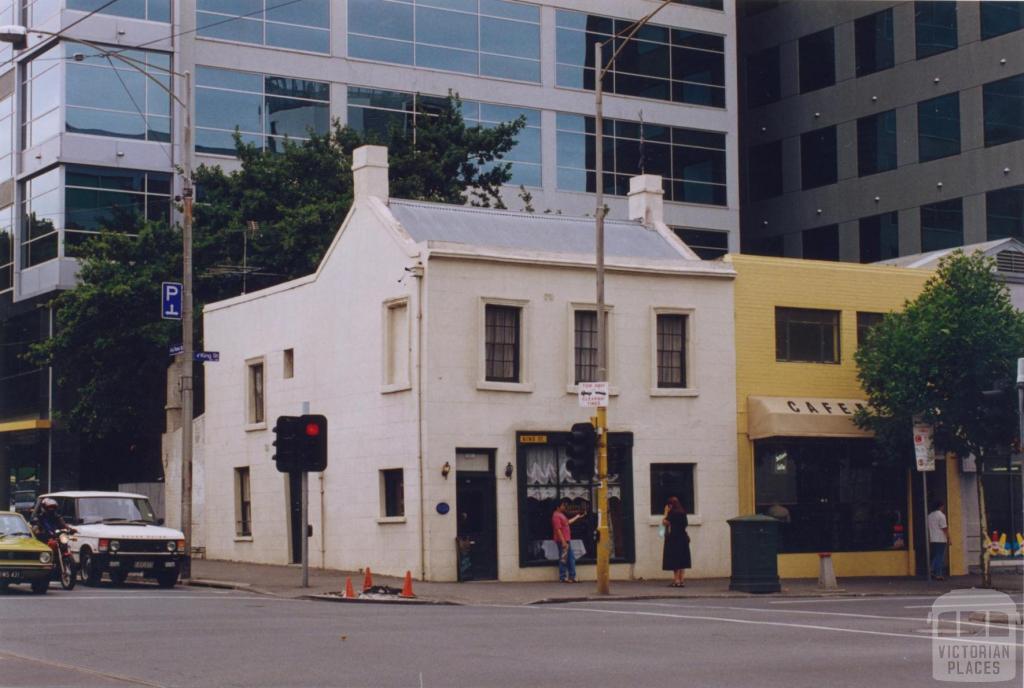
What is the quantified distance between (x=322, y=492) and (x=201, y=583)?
17.9 feet

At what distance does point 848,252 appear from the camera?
2386 inches

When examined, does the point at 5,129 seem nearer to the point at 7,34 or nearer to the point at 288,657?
the point at 7,34

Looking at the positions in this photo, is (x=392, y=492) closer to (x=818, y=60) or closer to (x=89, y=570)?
(x=89, y=570)

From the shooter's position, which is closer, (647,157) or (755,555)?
(755,555)

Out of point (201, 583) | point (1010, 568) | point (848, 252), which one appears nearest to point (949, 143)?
point (848, 252)

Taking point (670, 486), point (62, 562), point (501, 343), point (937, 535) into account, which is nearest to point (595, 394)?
point (501, 343)

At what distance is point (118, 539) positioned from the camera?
90.3 ft

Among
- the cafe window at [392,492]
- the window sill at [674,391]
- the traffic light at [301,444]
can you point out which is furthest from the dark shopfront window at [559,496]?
the traffic light at [301,444]

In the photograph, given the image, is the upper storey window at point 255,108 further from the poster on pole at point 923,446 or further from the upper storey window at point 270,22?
the poster on pole at point 923,446

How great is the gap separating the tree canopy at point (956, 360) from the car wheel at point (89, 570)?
55.3ft

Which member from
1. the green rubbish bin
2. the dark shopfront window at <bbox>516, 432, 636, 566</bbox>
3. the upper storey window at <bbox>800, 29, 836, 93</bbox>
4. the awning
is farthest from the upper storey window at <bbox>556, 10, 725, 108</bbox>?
the green rubbish bin

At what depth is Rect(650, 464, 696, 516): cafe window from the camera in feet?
111

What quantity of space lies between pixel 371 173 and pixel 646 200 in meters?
7.56

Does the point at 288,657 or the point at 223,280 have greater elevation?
the point at 223,280
